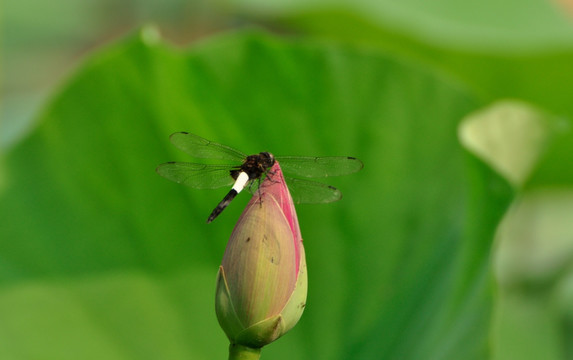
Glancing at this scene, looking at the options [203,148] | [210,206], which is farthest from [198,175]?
[210,206]

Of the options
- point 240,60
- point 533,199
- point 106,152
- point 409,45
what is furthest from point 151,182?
point 533,199

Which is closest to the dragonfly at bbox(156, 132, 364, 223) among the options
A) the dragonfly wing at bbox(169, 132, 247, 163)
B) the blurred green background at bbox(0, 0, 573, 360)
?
the dragonfly wing at bbox(169, 132, 247, 163)

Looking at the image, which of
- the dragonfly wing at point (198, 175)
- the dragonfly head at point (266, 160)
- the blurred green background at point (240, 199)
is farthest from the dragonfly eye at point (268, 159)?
the blurred green background at point (240, 199)

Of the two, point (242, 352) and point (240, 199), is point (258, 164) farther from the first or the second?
point (240, 199)

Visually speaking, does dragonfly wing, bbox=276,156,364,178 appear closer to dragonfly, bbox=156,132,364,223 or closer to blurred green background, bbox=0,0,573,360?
dragonfly, bbox=156,132,364,223

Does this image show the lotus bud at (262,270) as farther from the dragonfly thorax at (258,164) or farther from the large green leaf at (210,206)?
the large green leaf at (210,206)

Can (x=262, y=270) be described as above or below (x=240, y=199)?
below
